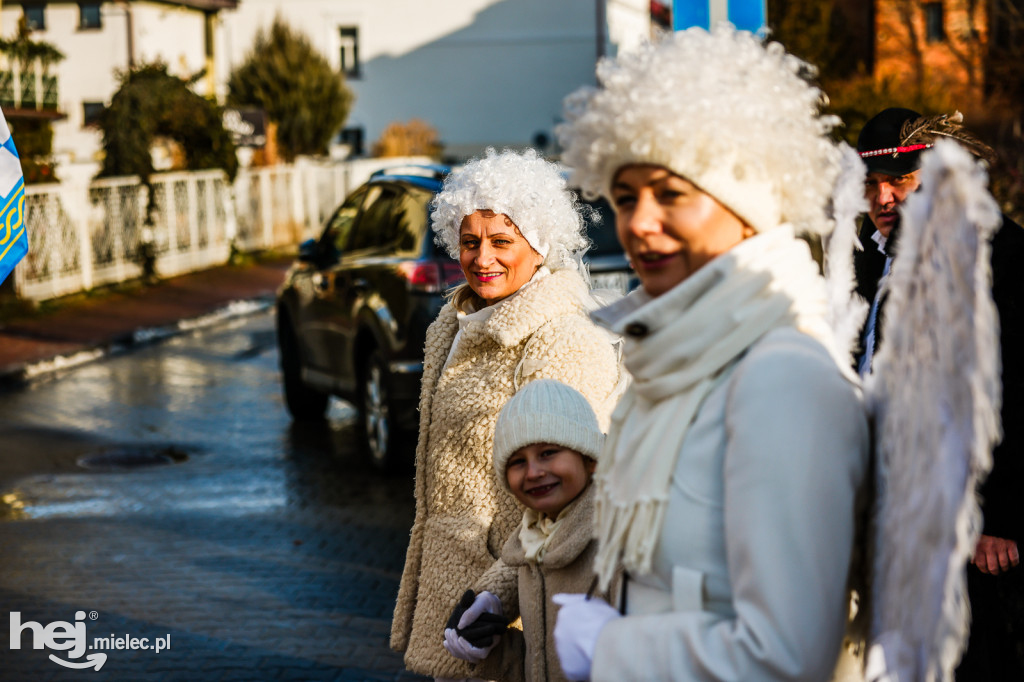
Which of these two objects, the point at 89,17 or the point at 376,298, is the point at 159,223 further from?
the point at 89,17

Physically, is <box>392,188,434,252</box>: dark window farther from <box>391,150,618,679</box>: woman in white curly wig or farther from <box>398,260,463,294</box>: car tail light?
<box>391,150,618,679</box>: woman in white curly wig

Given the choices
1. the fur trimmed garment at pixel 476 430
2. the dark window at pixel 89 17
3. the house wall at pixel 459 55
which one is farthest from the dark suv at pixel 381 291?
the house wall at pixel 459 55

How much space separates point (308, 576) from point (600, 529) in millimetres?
4877

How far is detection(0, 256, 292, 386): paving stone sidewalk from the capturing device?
14234 millimetres

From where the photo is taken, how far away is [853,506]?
1686mm

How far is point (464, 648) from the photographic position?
292 centimetres

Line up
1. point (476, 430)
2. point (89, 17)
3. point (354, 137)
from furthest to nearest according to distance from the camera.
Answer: point (354, 137), point (89, 17), point (476, 430)

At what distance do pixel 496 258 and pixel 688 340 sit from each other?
1848mm

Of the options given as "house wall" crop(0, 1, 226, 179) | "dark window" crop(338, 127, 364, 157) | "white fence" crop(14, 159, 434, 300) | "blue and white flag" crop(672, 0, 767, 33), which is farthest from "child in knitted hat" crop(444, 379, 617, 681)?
"dark window" crop(338, 127, 364, 157)

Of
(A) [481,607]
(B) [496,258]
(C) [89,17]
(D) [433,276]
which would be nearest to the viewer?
(A) [481,607]

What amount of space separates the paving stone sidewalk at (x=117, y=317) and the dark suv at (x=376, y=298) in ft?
16.2

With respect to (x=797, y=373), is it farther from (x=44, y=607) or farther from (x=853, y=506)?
(x=44, y=607)

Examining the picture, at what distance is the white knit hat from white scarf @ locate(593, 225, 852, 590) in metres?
0.96

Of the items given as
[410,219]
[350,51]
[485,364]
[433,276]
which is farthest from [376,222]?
[350,51]
